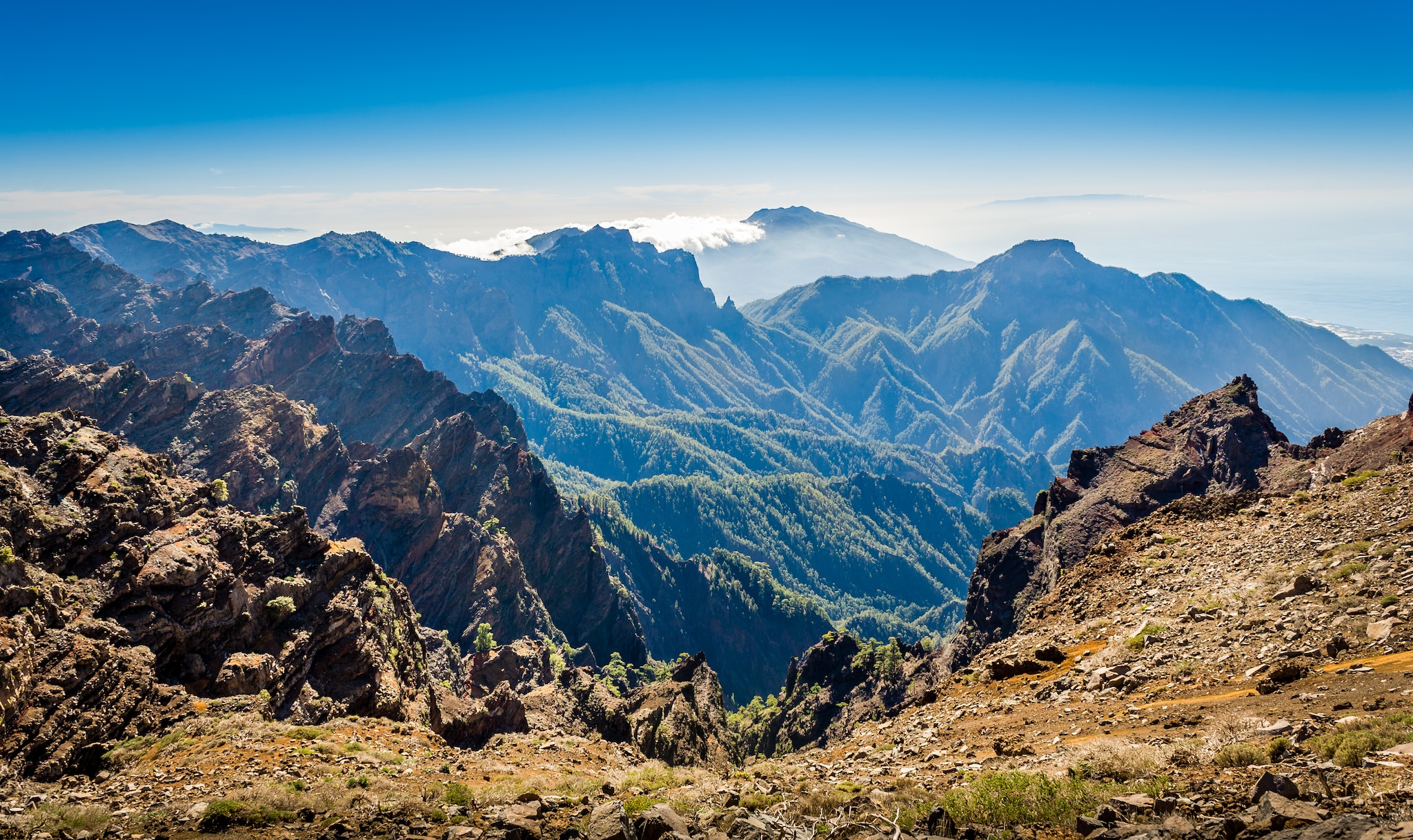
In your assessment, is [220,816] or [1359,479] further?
[1359,479]

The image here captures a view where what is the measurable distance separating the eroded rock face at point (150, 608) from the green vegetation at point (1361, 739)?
1237 inches

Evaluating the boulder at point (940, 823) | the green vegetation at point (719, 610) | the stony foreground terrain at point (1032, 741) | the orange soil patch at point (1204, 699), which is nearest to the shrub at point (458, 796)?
the stony foreground terrain at point (1032, 741)

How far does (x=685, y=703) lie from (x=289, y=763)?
140 ft

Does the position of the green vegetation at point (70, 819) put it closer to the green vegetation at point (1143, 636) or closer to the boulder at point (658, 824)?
the boulder at point (658, 824)

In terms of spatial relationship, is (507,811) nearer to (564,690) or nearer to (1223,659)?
(1223,659)

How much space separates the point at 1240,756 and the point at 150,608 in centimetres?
3635

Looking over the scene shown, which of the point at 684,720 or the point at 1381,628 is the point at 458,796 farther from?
the point at 684,720

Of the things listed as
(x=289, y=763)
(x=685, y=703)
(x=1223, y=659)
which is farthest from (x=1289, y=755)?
(x=685, y=703)

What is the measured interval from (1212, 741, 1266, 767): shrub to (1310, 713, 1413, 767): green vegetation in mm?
831

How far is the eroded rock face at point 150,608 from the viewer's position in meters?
23.8

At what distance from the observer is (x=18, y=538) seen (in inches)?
1113

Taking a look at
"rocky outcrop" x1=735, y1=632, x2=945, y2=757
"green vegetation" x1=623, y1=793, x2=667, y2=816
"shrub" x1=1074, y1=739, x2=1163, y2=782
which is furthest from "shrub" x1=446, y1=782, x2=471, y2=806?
"rocky outcrop" x1=735, y1=632, x2=945, y2=757

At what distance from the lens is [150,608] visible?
97.4 feet

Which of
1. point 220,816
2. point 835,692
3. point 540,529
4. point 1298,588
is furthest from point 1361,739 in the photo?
point 540,529
